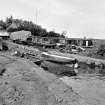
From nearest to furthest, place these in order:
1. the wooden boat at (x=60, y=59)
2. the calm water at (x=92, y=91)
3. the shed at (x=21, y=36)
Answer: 1. the calm water at (x=92, y=91)
2. the wooden boat at (x=60, y=59)
3. the shed at (x=21, y=36)

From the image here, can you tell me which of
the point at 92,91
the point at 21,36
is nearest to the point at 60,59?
the point at 92,91

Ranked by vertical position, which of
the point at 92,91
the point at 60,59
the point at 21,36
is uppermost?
the point at 21,36

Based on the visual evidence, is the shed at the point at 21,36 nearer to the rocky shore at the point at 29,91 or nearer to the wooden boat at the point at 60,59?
the wooden boat at the point at 60,59

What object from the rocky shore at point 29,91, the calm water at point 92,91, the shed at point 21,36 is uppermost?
the shed at point 21,36

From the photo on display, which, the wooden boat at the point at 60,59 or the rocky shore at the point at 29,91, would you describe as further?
the wooden boat at the point at 60,59

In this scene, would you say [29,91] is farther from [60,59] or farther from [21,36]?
[21,36]

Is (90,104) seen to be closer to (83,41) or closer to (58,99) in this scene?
(58,99)

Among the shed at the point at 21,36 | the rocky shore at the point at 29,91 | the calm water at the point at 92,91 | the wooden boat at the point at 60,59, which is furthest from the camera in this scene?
the shed at the point at 21,36

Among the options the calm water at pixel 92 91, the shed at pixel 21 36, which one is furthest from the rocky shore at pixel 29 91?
the shed at pixel 21 36

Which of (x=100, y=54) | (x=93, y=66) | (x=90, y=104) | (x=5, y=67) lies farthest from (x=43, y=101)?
(x=100, y=54)

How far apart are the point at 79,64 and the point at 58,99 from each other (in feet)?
33.6

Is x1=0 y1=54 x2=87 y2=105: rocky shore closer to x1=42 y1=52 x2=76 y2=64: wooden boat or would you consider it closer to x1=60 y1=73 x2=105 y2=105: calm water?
x1=60 y1=73 x2=105 y2=105: calm water

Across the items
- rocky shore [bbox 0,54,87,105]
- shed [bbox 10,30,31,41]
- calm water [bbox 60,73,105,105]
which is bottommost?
calm water [bbox 60,73,105,105]

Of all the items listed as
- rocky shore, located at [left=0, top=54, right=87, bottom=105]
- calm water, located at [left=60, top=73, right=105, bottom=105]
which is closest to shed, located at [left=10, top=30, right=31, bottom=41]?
calm water, located at [left=60, top=73, right=105, bottom=105]
